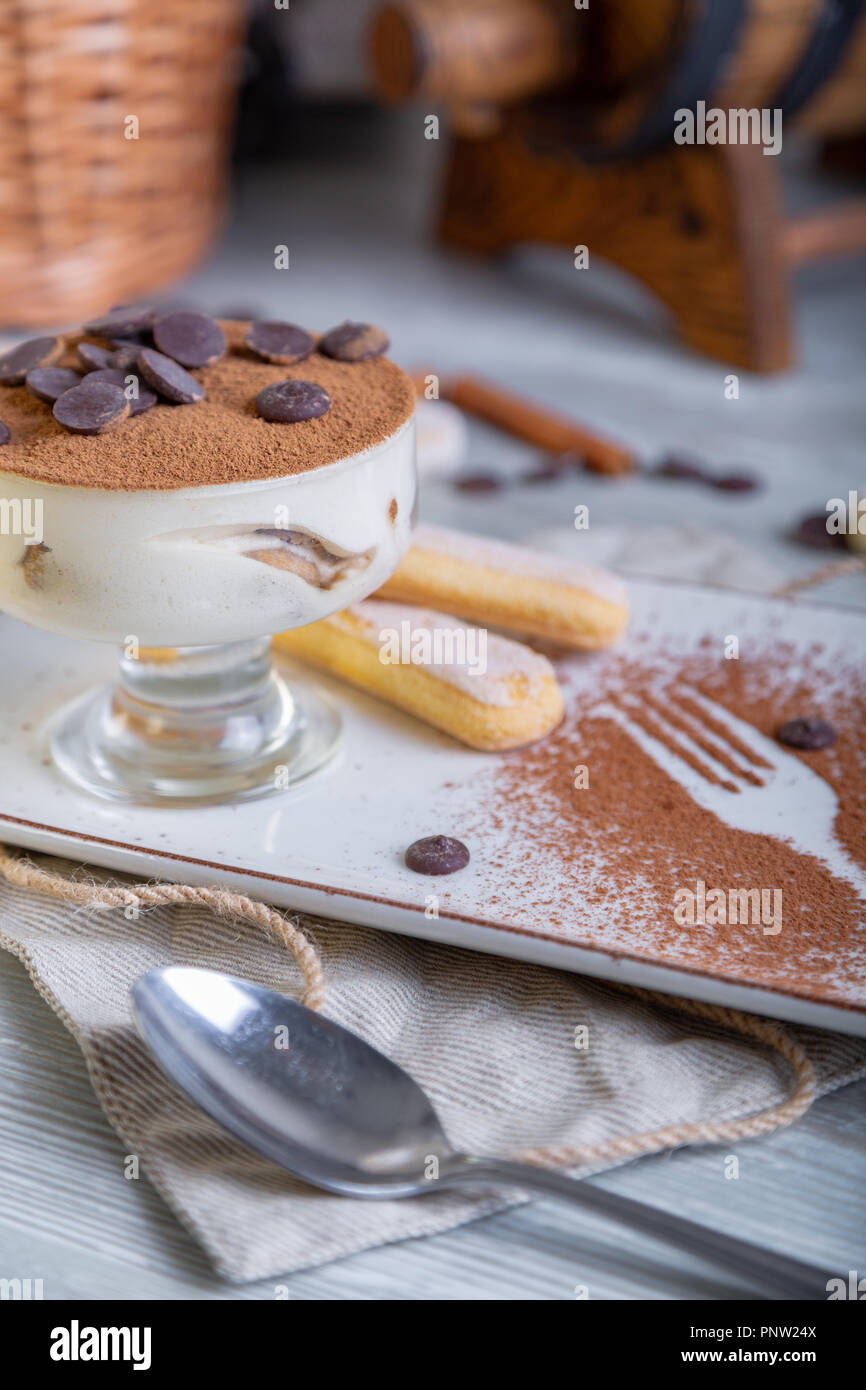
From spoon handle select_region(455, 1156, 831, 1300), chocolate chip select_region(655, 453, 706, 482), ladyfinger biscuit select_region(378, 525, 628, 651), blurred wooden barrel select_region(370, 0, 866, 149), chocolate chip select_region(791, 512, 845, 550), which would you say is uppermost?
blurred wooden barrel select_region(370, 0, 866, 149)

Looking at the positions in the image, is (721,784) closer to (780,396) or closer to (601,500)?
(601,500)

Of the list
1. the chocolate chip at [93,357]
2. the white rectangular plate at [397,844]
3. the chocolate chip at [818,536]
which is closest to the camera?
the white rectangular plate at [397,844]

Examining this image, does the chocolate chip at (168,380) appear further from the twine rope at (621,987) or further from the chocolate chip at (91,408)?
the twine rope at (621,987)

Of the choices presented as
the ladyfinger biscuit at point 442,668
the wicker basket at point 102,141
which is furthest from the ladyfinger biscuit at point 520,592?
the wicker basket at point 102,141

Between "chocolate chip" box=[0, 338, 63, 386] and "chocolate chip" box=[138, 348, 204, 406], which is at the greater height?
"chocolate chip" box=[0, 338, 63, 386]

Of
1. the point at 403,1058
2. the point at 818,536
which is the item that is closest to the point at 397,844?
the point at 403,1058

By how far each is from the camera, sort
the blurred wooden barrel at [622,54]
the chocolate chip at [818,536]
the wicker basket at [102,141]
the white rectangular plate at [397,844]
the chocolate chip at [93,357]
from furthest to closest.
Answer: the blurred wooden barrel at [622,54]
the wicker basket at [102,141]
the chocolate chip at [818,536]
the chocolate chip at [93,357]
the white rectangular plate at [397,844]

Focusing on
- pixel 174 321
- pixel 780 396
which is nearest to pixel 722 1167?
pixel 174 321

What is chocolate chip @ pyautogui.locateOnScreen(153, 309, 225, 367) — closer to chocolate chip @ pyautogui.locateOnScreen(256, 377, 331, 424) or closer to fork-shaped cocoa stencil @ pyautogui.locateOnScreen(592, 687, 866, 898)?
chocolate chip @ pyautogui.locateOnScreen(256, 377, 331, 424)

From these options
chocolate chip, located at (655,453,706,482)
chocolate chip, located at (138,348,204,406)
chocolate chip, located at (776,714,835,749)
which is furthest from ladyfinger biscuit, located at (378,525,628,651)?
chocolate chip, located at (655,453,706,482)
